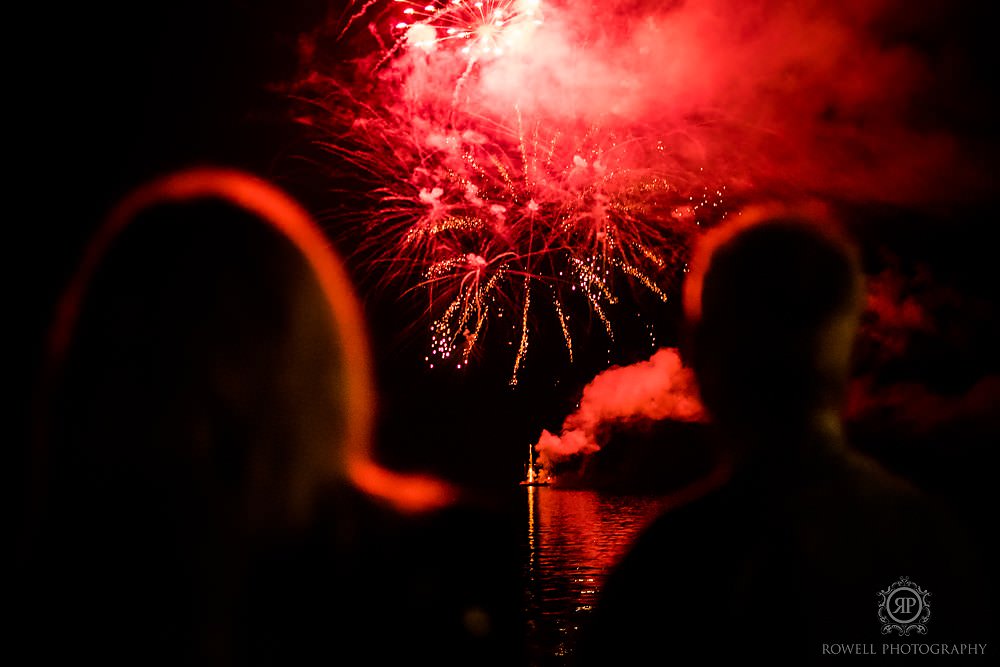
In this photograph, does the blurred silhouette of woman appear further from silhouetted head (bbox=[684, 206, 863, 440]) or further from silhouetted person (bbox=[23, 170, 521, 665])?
silhouetted head (bbox=[684, 206, 863, 440])

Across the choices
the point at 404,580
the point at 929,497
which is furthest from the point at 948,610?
the point at 404,580

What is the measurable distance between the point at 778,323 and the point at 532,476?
150617mm

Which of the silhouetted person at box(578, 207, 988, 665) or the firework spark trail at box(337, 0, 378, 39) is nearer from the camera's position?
the silhouetted person at box(578, 207, 988, 665)

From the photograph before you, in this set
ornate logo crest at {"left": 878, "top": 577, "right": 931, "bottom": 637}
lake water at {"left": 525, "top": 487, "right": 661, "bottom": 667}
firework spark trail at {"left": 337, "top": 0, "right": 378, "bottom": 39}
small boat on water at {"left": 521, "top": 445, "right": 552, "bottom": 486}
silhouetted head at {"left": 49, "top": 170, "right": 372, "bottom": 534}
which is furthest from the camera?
small boat on water at {"left": 521, "top": 445, "right": 552, "bottom": 486}

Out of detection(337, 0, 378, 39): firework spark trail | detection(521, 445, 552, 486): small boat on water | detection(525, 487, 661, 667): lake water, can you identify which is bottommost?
detection(525, 487, 661, 667): lake water

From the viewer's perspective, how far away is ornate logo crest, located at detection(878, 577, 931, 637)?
43.9 inches

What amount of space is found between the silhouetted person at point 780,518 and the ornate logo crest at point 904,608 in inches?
0.5

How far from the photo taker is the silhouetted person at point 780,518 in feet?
3.75

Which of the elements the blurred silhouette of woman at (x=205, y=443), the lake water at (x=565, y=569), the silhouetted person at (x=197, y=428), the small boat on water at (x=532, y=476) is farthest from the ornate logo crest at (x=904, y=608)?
the small boat on water at (x=532, y=476)

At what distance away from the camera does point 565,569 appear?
1411 inches

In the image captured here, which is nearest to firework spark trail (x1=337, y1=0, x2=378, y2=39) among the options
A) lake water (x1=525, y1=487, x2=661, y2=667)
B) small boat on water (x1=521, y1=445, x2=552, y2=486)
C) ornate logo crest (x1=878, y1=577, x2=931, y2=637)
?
lake water (x1=525, y1=487, x2=661, y2=667)

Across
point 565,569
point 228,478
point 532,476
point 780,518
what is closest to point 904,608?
point 780,518

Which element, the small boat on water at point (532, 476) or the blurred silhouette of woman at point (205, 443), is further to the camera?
the small boat on water at point (532, 476)

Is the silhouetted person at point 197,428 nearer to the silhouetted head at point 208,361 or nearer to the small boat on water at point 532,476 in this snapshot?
the silhouetted head at point 208,361
